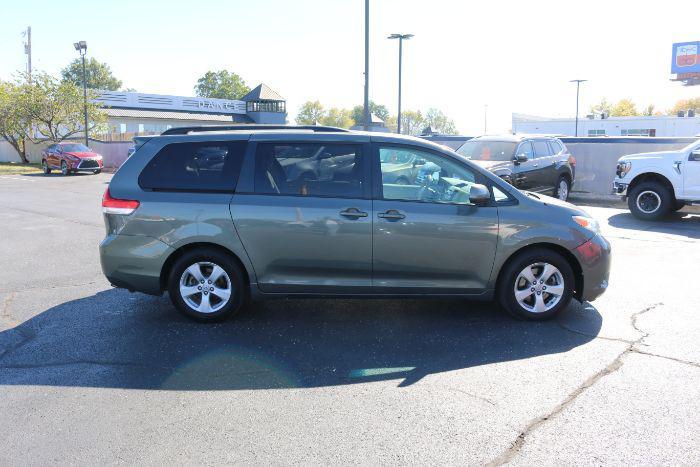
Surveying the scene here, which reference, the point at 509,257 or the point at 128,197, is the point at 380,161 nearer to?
the point at 509,257

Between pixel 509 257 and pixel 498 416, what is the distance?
205cm

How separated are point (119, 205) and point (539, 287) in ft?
12.7

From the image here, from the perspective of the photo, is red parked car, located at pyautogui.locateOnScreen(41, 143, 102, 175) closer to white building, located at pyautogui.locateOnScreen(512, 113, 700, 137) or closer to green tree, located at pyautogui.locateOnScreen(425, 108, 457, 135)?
white building, located at pyautogui.locateOnScreen(512, 113, 700, 137)

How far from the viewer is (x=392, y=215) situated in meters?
5.34

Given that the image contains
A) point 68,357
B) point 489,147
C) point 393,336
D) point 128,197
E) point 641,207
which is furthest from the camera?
point 489,147

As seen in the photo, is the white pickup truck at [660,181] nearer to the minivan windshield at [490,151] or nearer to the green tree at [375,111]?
the minivan windshield at [490,151]

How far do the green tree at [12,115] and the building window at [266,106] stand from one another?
32.1 metres

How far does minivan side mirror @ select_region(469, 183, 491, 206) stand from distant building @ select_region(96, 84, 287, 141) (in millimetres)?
54724

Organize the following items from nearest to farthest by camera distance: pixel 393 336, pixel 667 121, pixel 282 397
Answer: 1. pixel 282 397
2. pixel 393 336
3. pixel 667 121

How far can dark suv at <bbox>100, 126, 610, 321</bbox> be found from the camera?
5363 millimetres

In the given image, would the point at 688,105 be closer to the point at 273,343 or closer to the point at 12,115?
the point at 12,115

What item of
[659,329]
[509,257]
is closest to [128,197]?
[509,257]

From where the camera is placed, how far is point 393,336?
17.1 ft

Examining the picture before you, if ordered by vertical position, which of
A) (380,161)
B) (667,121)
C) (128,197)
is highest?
(667,121)
